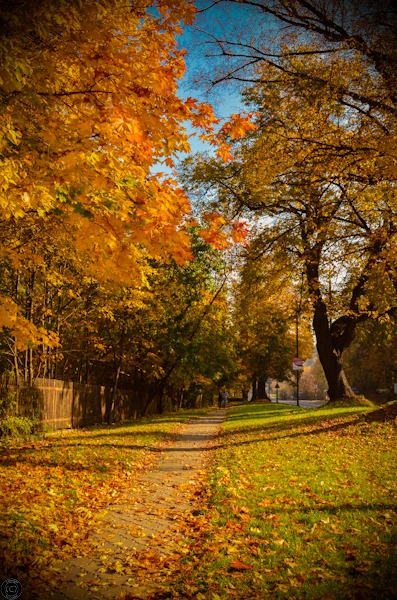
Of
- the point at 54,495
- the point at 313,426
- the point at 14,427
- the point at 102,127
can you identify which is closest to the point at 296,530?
the point at 54,495

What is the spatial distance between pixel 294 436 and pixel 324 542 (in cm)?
871

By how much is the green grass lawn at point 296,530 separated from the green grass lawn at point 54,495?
1315 mm

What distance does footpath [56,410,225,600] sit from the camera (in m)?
3.69

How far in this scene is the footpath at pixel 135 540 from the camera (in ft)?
12.1

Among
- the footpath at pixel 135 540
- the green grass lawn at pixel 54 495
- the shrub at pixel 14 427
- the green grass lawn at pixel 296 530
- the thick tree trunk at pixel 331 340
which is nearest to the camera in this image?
the green grass lawn at pixel 296 530

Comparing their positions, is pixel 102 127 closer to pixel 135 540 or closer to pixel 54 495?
pixel 135 540

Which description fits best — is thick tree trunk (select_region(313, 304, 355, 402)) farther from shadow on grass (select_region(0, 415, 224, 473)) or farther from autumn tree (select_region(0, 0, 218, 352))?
autumn tree (select_region(0, 0, 218, 352))

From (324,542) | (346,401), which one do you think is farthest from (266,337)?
(324,542)

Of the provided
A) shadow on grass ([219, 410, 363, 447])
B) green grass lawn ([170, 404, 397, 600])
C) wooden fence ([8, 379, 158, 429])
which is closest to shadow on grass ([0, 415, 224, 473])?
shadow on grass ([219, 410, 363, 447])

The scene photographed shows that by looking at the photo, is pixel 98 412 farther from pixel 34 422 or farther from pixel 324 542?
pixel 324 542

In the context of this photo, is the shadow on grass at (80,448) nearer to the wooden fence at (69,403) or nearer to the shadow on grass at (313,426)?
the shadow on grass at (313,426)

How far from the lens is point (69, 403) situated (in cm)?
1712

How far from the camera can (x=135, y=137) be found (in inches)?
201

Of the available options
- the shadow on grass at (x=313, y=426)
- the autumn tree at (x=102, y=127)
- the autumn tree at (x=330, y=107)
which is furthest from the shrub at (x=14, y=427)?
the autumn tree at (x=330, y=107)
